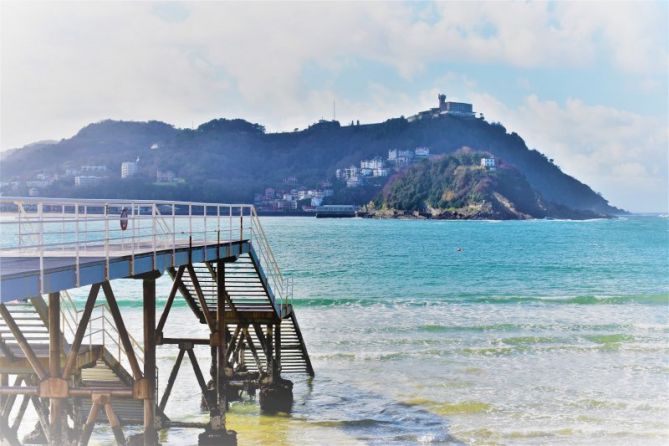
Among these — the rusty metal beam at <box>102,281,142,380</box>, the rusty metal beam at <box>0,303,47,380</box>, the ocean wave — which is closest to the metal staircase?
the rusty metal beam at <box>102,281,142,380</box>

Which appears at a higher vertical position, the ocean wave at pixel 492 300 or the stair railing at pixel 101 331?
the stair railing at pixel 101 331

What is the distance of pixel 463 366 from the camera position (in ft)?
91.6

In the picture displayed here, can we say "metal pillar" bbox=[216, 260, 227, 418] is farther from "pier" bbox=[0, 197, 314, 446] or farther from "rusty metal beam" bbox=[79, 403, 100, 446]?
"rusty metal beam" bbox=[79, 403, 100, 446]

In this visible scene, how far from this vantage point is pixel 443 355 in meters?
30.2

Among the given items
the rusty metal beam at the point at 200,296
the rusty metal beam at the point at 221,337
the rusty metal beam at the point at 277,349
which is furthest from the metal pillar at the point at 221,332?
the rusty metal beam at the point at 277,349

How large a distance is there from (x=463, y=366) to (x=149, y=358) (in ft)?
55.9

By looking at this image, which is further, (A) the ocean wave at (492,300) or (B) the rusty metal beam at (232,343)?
(A) the ocean wave at (492,300)

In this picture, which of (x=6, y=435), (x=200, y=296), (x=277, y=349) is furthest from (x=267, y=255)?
(x=6, y=435)

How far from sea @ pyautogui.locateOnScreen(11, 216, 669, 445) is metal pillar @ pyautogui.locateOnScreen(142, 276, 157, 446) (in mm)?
5327

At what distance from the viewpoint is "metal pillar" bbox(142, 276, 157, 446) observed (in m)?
13.4

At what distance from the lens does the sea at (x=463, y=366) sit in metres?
19.5

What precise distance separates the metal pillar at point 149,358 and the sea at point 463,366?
533 centimetres

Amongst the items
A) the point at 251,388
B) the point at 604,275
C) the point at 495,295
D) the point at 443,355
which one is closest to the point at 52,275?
the point at 251,388

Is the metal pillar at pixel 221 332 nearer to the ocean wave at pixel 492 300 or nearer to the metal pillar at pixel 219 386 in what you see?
the metal pillar at pixel 219 386
